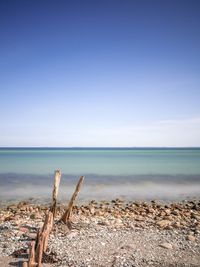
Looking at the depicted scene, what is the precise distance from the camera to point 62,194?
22.2m

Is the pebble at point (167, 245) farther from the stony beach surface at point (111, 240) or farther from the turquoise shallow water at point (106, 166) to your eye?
the turquoise shallow water at point (106, 166)

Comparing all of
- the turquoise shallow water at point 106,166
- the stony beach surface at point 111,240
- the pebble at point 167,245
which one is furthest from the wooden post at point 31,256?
the turquoise shallow water at point 106,166

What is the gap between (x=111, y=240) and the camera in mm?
9148

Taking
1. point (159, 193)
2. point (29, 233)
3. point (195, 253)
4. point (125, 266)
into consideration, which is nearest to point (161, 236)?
point (195, 253)

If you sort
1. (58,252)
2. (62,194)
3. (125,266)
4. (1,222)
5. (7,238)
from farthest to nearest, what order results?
(62,194) < (1,222) < (7,238) < (58,252) < (125,266)

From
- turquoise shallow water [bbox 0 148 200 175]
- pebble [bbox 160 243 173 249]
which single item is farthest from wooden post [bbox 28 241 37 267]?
turquoise shallow water [bbox 0 148 200 175]

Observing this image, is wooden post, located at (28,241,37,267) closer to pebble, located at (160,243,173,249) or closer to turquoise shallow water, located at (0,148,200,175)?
pebble, located at (160,243,173,249)

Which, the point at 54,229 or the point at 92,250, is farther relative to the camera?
the point at 54,229

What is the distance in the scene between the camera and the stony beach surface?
7523mm

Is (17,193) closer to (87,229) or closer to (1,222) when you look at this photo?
(1,222)

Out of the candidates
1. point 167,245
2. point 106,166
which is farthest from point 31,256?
point 106,166

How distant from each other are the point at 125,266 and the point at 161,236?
2.95 meters

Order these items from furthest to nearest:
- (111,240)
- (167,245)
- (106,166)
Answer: (106,166), (111,240), (167,245)

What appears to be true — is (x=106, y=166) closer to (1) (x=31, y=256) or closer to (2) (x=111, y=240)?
(2) (x=111, y=240)
